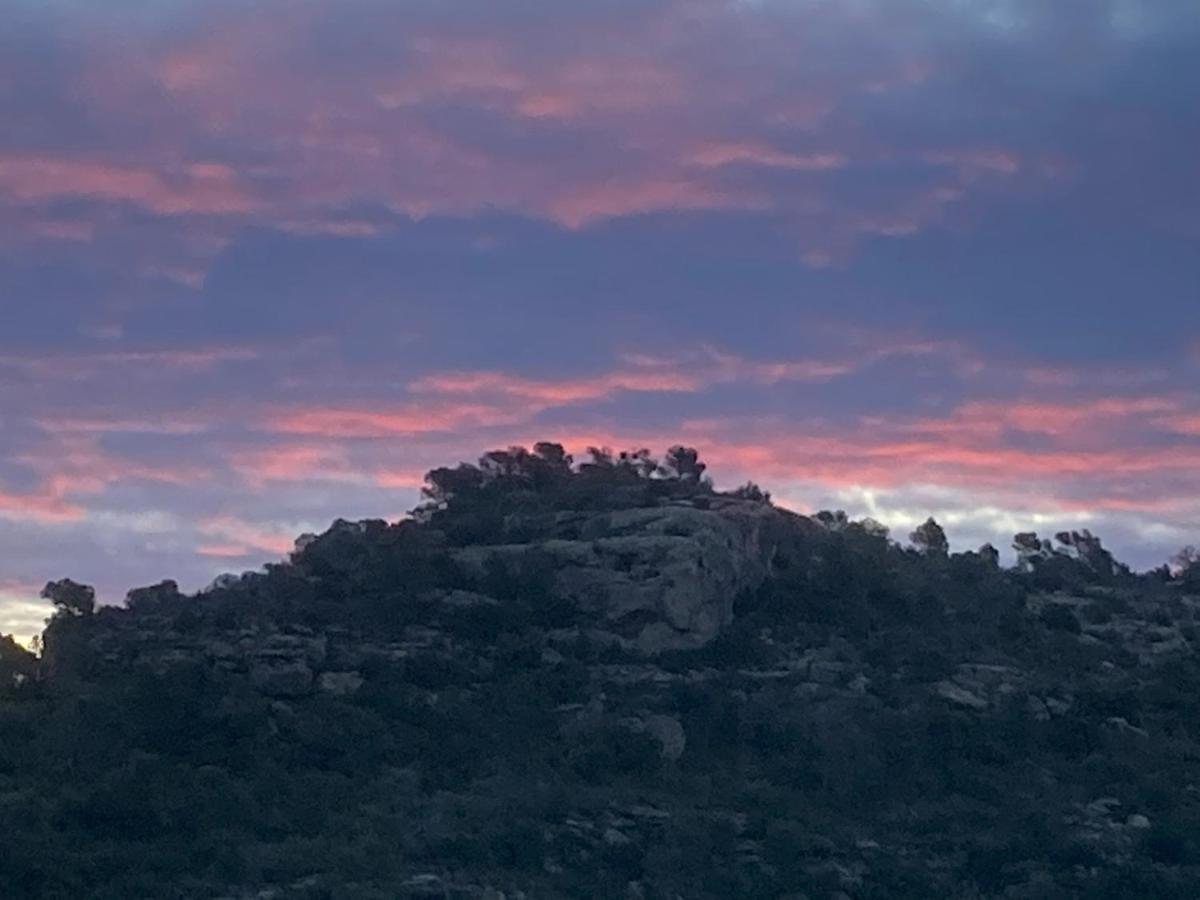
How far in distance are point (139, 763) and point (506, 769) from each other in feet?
27.5

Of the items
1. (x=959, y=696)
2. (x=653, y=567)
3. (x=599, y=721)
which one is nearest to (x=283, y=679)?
(x=599, y=721)

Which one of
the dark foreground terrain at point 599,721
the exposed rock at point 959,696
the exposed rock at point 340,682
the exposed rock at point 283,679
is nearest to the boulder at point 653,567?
the dark foreground terrain at point 599,721

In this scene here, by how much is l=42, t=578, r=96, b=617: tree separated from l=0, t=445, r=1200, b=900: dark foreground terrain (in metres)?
0.08

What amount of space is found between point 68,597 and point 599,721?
14.9 meters

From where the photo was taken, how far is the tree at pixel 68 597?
55031 millimetres

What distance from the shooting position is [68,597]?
2172 inches

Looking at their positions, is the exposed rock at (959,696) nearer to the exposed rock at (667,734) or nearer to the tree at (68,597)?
the exposed rock at (667,734)

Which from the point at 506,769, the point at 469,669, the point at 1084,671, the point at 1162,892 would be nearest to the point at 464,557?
the point at 469,669

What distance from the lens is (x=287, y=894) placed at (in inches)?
1606

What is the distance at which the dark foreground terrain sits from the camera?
4456cm

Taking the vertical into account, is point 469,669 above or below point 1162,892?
above

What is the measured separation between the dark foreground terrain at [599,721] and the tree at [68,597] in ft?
0.25

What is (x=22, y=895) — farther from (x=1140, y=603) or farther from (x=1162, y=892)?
(x=1140, y=603)

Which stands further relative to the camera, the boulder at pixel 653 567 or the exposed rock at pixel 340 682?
the boulder at pixel 653 567
